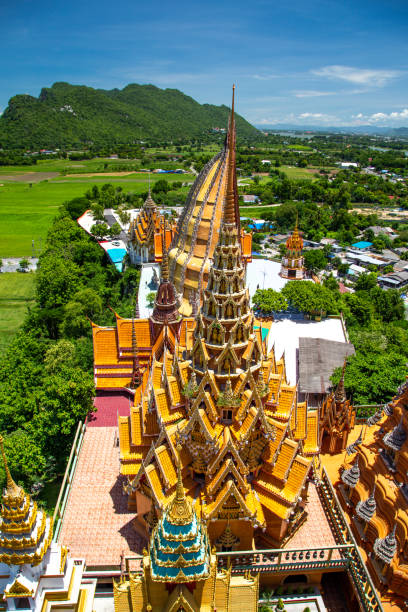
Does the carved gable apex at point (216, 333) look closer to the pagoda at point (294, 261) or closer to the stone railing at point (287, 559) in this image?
the stone railing at point (287, 559)

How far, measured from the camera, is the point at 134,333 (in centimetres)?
2539

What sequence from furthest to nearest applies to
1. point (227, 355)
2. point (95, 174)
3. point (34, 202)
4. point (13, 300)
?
point (95, 174)
point (34, 202)
point (13, 300)
point (227, 355)

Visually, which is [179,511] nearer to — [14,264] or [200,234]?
[200,234]

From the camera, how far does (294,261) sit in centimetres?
5494

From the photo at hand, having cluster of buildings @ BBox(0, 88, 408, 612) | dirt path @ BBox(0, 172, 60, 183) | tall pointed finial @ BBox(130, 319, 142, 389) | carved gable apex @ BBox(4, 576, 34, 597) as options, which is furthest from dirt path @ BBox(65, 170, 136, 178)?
carved gable apex @ BBox(4, 576, 34, 597)

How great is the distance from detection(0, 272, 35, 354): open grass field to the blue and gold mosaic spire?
3477 centimetres

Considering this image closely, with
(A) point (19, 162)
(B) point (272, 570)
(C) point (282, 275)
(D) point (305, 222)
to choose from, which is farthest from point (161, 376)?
(A) point (19, 162)

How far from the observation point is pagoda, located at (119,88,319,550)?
16.0 meters

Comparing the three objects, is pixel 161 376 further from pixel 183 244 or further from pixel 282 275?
pixel 282 275

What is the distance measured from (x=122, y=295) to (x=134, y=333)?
82.6 ft

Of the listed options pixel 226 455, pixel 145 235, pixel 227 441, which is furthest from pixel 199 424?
pixel 145 235

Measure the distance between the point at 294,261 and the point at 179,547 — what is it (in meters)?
47.8

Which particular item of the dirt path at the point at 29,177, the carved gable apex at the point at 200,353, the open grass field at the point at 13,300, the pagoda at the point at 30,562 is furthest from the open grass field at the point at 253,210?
the pagoda at the point at 30,562

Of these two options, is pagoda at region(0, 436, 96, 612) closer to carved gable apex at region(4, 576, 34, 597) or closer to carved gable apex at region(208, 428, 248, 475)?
carved gable apex at region(4, 576, 34, 597)
